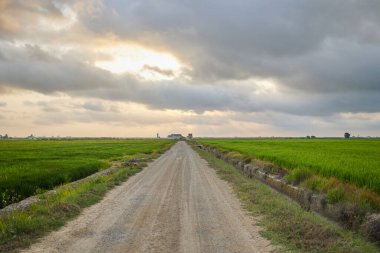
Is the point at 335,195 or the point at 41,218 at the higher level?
the point at 335,195

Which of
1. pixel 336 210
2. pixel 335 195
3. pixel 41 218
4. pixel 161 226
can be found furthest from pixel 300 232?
pixel 41 218

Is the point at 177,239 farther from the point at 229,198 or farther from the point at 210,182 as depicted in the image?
the point at 210,182

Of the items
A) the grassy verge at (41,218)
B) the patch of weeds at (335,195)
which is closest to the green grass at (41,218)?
the grassy verge at (41,218)

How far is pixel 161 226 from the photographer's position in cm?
1179

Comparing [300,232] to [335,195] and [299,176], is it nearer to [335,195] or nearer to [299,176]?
[335,195]

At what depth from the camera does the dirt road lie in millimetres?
9602

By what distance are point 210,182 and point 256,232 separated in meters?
12.5

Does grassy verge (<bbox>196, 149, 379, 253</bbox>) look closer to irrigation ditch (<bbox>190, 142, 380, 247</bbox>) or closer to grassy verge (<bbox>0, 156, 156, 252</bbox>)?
irrigation ditch (<bbox>190, 142, 380, 247</bbox>)

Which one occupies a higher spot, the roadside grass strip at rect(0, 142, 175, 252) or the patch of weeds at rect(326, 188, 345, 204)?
the patch of weeds at rect(326, 188, 345, 204)

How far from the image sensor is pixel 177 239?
404 inches

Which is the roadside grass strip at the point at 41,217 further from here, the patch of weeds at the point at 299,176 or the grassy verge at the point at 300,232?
the patch of weeds at the point at 299,176

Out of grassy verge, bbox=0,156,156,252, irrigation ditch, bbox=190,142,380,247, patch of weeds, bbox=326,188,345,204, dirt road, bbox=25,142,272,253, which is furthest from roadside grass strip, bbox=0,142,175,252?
patch of weeds, bbox=326,188,345,204

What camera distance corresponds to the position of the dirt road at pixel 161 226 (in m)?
9.60


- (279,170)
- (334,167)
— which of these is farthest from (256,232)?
(279,170)
